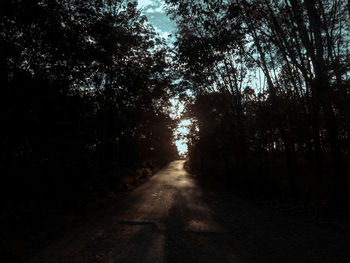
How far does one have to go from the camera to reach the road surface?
4.35 m

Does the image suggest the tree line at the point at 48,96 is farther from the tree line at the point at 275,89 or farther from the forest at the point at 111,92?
the tree line at the point at 275,89

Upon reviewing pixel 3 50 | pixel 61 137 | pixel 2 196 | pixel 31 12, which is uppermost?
pixel 31 12

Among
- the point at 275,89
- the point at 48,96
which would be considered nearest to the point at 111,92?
the point at 48,96

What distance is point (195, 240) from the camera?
17.3 ft

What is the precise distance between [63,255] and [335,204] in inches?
340

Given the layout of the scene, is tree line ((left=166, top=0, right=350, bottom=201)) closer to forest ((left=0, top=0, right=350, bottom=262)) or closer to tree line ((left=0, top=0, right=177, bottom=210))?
forest ((left=0, top=0, right=350, bottom=262))

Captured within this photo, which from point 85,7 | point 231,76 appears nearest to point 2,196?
point 85,7

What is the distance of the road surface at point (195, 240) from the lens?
4.35 meters

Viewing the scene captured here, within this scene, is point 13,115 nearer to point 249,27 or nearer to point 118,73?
point 118,73

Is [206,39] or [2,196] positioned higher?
[206,39]

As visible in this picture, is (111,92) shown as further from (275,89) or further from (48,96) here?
(275,89)

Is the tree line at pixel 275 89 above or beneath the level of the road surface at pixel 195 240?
above

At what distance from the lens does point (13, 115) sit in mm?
6961

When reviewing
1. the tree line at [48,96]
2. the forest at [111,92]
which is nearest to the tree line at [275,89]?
the forest at [111,92]
